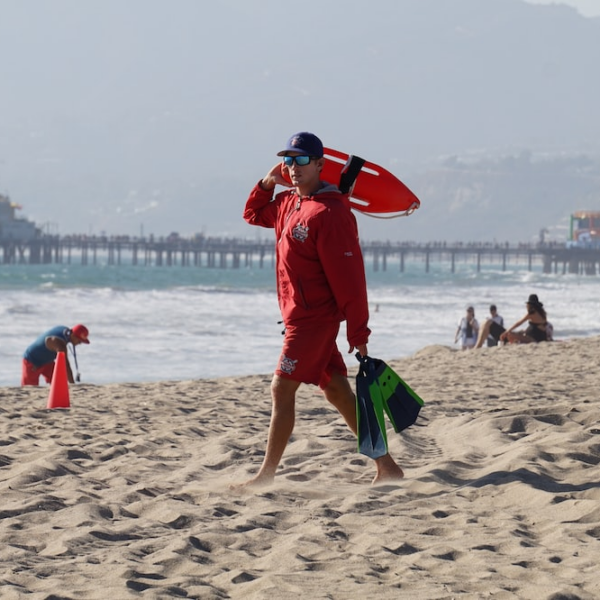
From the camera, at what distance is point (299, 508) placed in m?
4.73

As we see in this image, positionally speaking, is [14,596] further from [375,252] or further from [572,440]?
[375,252]

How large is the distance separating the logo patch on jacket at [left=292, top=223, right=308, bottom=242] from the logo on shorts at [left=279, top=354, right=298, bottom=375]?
1.66ft

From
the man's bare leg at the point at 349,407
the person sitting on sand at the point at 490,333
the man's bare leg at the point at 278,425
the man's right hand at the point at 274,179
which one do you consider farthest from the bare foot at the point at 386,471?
the person sitting on sand at the point at 490,333

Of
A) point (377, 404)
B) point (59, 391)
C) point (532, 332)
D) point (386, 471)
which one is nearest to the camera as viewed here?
point (377, 404)

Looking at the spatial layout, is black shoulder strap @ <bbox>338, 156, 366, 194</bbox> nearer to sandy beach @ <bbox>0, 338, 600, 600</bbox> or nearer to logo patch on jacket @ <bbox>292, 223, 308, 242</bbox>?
logo patch on jacket @ <bbox>292, 223, 308, 242</bbox>

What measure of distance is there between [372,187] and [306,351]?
81 cm

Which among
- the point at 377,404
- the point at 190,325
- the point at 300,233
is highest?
the point at 300,233

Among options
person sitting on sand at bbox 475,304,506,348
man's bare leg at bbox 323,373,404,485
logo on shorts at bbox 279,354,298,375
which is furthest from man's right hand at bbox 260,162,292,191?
person sitting on sand at bbox 475,304,506,348

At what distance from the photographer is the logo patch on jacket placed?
4844 millimetres

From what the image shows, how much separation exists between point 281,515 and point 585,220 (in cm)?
11804

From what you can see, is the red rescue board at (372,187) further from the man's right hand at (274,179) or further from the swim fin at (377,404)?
the swim fin at (377,404)

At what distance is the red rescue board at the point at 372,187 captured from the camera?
16.9 ft

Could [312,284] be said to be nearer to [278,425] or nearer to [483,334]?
[278,425]

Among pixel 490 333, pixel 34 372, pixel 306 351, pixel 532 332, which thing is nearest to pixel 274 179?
pixel 306 351
